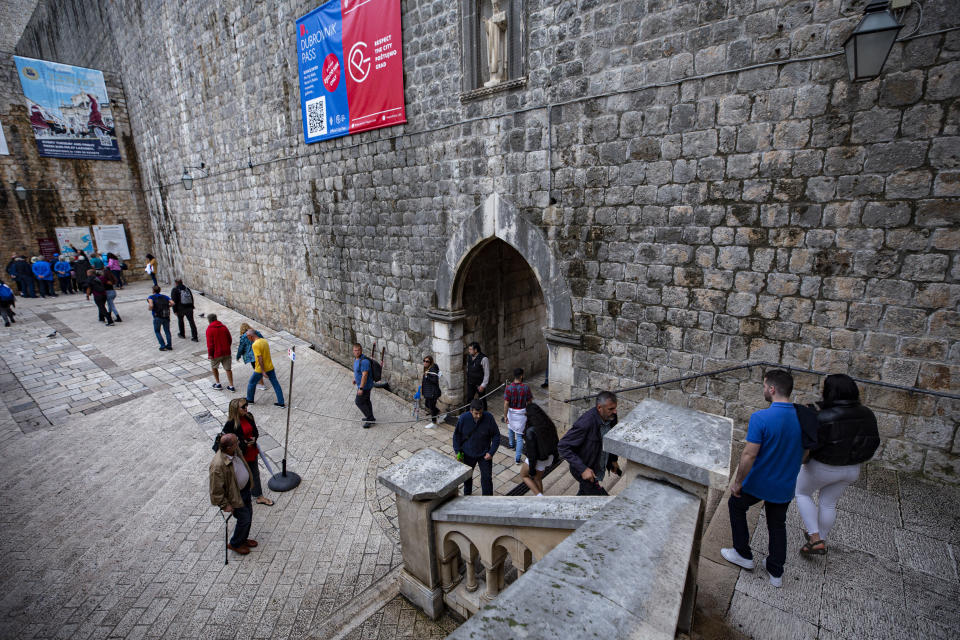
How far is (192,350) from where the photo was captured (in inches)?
420

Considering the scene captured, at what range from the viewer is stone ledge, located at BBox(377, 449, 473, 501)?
3.34m

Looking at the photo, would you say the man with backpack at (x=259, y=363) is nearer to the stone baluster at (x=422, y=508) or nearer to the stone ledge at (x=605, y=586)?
the stone baluster at (x=422, y=508)

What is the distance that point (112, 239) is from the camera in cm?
1848

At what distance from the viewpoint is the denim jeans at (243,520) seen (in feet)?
14.5

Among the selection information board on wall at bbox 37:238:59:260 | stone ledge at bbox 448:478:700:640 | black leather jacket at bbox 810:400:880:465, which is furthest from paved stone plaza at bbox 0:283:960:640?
information board on wall at bbox 37:238:59:260

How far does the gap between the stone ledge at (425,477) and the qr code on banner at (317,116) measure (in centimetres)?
755

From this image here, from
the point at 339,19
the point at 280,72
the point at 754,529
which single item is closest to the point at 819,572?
the point at 754,529

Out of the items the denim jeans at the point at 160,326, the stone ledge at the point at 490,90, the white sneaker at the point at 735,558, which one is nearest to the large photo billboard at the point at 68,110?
the denim jeans at the point at 160,326

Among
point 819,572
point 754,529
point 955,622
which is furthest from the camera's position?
point 754,529

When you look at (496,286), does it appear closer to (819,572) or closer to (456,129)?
(456,129)

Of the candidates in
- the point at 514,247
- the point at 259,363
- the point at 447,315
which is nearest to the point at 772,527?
the point at 514,247

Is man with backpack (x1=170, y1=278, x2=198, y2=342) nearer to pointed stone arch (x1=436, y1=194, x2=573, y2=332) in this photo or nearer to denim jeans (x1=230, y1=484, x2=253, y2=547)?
pointed stone arch (x1=436, y1=194, x2=573, y2=332)

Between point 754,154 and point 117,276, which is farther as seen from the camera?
point 117,276

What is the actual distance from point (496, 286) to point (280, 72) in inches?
263
